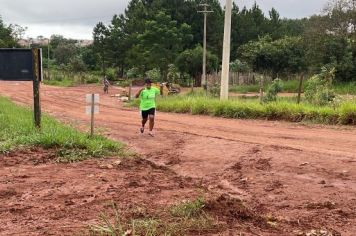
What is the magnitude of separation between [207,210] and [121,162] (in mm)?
3904

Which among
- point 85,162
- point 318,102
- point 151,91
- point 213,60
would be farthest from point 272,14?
point 85,162

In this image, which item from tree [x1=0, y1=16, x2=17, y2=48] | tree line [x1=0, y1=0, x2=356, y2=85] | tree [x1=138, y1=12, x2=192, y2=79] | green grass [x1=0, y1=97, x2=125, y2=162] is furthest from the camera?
tree [x1=0, y1=16, x2=17, y2=48]

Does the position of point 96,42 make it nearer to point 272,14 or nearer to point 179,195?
point 272,14

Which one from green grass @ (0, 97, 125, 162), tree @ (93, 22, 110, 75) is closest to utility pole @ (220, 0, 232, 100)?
green grass @ (0, 97, 125, 162)

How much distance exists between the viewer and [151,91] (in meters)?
13.6

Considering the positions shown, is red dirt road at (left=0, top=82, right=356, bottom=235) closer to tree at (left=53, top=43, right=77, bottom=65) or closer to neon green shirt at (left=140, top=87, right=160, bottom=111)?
neon green shirt at (left=140, top=87, right=160, bottom=111)

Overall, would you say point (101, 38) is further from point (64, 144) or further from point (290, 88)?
point (64, 144)

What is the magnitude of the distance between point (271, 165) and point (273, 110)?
8.97 meters

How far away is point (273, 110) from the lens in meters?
18.0

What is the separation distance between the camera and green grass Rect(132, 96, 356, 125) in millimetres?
16000

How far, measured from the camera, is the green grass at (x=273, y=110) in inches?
630

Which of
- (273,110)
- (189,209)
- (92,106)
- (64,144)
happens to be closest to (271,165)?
(189,209)

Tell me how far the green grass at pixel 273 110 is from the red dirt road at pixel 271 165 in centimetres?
89

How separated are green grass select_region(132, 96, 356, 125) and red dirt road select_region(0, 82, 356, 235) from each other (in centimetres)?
89
